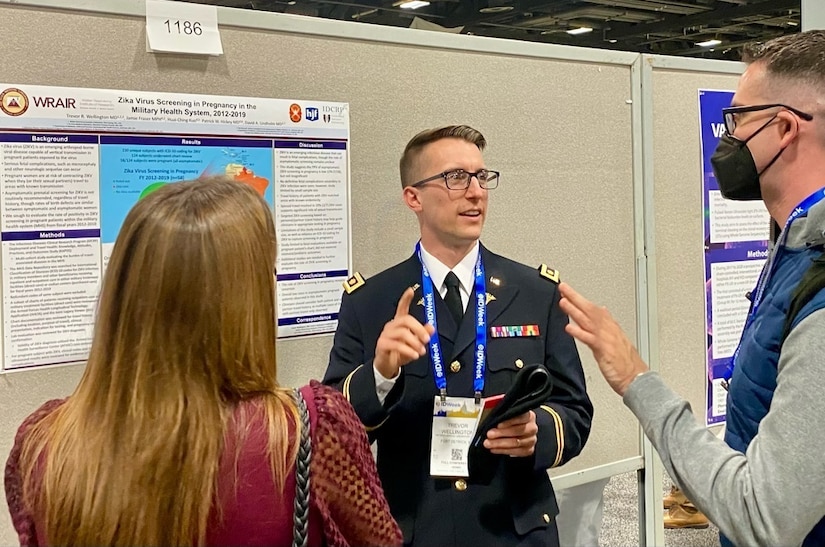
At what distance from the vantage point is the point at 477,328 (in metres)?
1.78

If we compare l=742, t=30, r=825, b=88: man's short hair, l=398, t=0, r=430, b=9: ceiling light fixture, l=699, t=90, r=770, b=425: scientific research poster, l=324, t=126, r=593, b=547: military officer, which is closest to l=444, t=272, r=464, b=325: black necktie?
l=324, t=126, r=593, b=547: military officer

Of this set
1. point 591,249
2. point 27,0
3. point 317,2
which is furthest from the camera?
point 317,2

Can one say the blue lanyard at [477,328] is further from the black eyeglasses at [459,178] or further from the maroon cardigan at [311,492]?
the maroon cardigan at [311,492]

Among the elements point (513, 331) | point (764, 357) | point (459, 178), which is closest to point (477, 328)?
point (513, 331)

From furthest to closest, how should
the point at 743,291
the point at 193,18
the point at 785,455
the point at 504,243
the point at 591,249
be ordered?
1. the point at 743,291
2. the point at 591,249
3. the point at 504,243
4. the point at 193,18
5. the point at 785,455

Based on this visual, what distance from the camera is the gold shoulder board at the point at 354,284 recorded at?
190 cm

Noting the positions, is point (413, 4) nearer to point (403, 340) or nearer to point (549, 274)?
point (549, 274)

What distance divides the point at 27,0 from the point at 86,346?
74 cm

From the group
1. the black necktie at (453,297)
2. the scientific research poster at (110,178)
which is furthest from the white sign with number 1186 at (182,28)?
the black necktie at (453,297)

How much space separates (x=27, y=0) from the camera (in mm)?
1640

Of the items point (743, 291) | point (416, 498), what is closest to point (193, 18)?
point (416, 498)

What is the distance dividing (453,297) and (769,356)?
2.44ft

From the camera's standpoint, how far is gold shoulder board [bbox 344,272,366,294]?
1896 millimetres

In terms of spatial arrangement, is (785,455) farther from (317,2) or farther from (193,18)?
(317,2)
